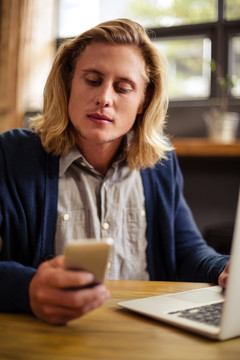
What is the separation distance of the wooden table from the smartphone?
99 mm

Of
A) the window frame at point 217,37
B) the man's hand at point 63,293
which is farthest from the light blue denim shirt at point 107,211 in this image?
the window frame at point 217,37

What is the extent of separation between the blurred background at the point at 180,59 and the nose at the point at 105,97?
5.94 ft

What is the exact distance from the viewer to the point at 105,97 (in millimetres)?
1374

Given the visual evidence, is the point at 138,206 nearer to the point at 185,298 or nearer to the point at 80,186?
the point at 80,186

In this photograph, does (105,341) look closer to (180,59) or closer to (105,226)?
(105,226)

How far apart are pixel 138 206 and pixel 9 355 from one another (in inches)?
37.9

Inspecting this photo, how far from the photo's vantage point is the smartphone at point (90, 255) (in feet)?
2.14

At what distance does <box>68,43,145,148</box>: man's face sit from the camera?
54.8 inches

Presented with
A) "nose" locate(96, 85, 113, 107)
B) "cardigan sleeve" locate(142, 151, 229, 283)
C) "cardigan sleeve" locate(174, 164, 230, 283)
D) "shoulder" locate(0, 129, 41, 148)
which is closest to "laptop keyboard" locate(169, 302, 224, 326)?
"cardigan sleeve" locate(174, 164, 230, 283)

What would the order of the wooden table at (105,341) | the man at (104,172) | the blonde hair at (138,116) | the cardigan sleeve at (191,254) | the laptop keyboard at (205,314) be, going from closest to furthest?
the wooden table at (105,341), the laptop keyboard at (205,314), the cardigan sleeve at (191,254), the man at (104,172), the blonde hair at (138,116)

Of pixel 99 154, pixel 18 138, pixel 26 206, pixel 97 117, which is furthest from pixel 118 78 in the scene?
pixel 26 206

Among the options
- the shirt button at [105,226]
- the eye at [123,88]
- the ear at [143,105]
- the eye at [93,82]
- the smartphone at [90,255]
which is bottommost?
the shirt button at [105,226]

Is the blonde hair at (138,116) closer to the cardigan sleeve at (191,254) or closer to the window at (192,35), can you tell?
the cardigan sleeve at (191,254)

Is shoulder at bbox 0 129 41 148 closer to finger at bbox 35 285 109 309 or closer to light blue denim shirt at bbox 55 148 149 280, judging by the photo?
light blue denim shirt at bbox 55 148 149 280
